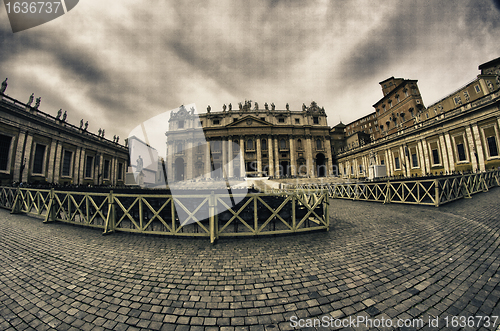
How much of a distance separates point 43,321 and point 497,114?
28.9 metres

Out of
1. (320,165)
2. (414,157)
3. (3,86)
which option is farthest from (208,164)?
(414,157)

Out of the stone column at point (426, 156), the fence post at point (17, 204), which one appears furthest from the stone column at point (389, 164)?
the fence post at point (17, 204)

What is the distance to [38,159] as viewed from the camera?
19672 millimetres

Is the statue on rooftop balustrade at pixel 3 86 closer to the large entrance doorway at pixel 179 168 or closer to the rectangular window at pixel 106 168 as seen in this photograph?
the rectangular window at pixel 106 168

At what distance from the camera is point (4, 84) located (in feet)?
52.2

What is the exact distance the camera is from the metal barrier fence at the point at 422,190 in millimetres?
8516

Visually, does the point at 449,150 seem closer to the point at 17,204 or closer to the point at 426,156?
the point at 426,156

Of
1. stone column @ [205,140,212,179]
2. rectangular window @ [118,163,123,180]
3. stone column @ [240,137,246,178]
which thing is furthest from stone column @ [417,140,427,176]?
rectangular window @ [118,163,123,180]

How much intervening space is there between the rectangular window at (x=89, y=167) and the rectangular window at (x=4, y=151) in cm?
972

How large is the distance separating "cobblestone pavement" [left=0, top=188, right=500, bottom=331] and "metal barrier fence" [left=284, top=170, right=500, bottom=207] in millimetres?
4286

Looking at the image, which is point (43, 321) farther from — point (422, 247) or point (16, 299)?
point (422, 247)

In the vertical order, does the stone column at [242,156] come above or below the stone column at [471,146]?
above

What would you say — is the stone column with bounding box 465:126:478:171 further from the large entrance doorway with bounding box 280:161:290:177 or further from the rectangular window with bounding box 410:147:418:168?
the large entrance doorway with bounding box 280:161:290:177

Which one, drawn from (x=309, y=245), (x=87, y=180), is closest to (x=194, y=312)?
(x=309, y=245)
